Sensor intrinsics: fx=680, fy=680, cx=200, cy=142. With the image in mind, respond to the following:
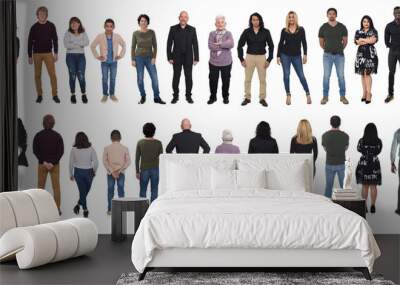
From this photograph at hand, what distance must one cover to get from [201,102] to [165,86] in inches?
19.6

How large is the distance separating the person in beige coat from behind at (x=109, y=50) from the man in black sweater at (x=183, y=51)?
626 millimetres

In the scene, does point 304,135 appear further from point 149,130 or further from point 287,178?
point 149,130

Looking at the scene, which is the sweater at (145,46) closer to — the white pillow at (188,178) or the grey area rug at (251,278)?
the white pillow at (188,178)

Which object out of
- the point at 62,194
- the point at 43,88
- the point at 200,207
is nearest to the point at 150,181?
the point at 62,194

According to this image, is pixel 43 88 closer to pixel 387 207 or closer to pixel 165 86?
pixel 165 86

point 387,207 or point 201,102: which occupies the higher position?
point 201,102

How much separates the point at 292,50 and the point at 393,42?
49.9 inches

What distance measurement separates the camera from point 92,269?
6.30 m

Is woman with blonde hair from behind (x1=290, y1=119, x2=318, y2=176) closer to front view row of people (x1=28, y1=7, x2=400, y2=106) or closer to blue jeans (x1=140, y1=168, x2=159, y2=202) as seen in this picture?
front view row of people (x1=28, y1=7, x2=400, y2=106)

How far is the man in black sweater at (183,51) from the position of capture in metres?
8.55

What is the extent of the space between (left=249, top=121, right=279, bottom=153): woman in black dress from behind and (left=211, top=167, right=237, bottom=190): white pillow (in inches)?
33.9

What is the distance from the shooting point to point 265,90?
8.55m

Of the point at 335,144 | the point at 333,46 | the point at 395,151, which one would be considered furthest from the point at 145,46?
the point at 395,151

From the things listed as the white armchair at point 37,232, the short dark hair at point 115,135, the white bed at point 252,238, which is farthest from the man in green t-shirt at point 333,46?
the white armchair at point 37,232
